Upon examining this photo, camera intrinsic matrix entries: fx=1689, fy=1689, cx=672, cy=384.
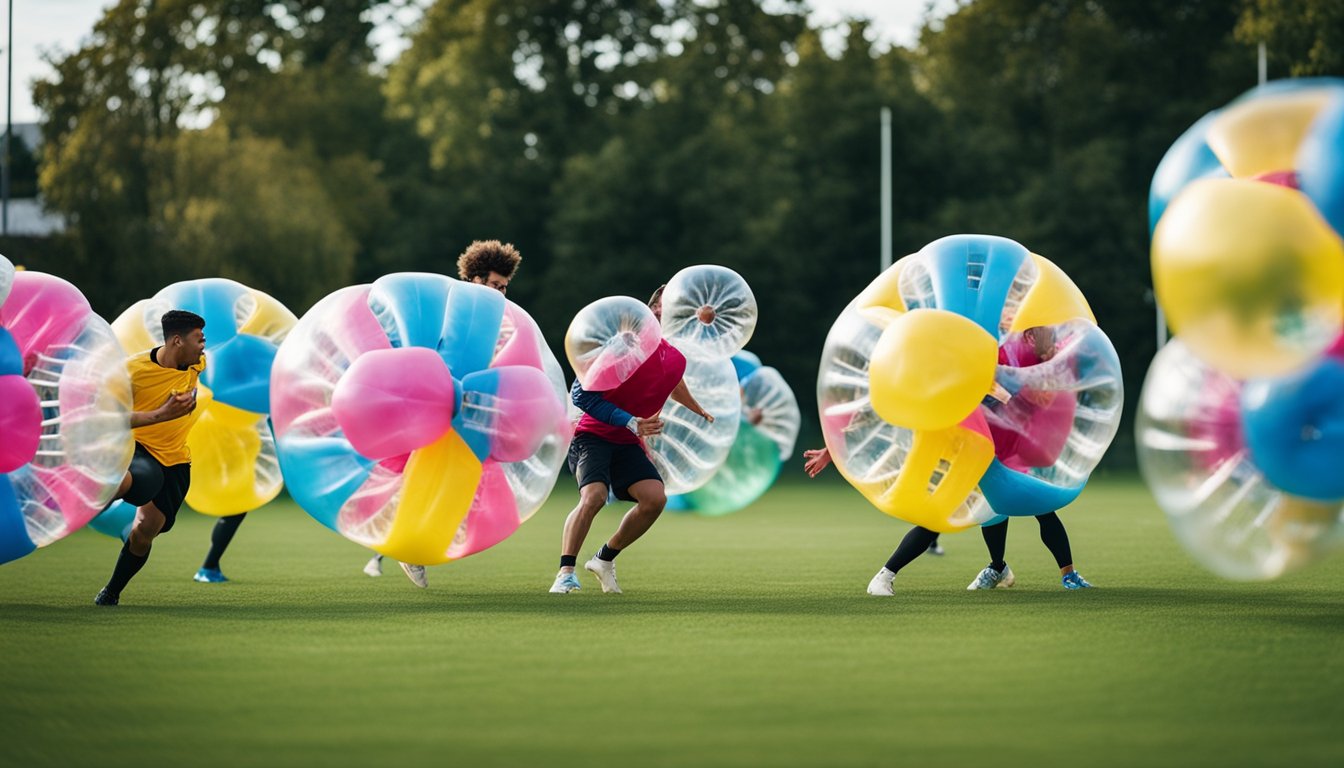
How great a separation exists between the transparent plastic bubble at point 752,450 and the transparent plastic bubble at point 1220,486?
27.7ft

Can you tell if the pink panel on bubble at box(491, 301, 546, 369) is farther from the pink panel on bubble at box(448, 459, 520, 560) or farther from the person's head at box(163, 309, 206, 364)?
the person's head at box(163, 309, 206, 364)

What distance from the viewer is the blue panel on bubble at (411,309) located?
30.5 ft

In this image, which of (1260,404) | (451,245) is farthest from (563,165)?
(1260,404)

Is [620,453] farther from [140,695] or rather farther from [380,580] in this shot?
[140,695]

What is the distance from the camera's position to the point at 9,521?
9.20m

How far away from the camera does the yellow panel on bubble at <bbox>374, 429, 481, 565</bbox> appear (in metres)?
9.17

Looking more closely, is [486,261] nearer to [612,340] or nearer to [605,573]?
[612,340]

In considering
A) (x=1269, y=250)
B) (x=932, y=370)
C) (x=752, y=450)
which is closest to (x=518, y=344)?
(x=932, y=370)

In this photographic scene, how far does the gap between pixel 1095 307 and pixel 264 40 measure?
814 inches

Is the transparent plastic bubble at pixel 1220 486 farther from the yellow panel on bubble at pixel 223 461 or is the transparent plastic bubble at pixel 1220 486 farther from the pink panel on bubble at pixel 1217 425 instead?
the yellow panel on bubble at pixel 223 461

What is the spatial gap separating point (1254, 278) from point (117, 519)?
7912 mm

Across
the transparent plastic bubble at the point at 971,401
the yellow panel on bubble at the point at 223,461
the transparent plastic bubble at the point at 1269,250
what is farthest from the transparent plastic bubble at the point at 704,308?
the transparent plastic bubble at the point at 1269,250

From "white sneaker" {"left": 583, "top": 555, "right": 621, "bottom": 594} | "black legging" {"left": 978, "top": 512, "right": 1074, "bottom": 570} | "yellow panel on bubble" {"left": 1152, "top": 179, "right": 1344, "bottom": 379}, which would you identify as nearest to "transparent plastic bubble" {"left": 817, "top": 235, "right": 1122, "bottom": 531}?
"black legging" {"left": 978, "top": 512, "right": 1074, "bottom": 570}

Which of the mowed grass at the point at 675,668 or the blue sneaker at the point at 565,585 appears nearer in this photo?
the mowed grass at the point at 675,668
